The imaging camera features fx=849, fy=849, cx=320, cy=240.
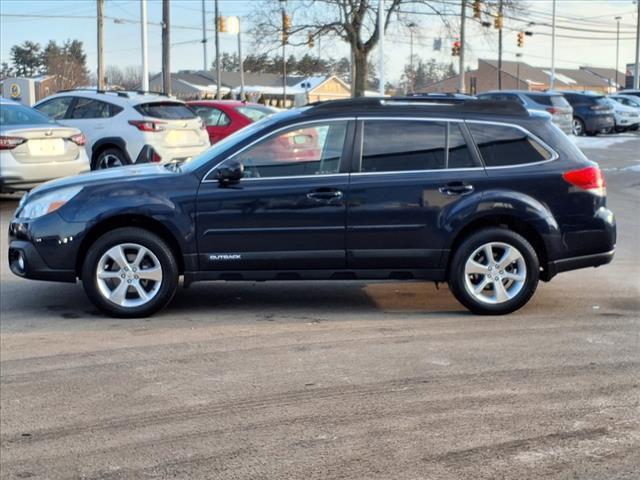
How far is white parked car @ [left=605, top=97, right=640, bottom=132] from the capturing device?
107 ft

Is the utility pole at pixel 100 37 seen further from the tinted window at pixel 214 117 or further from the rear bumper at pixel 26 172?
the rear bumper at pixel 26 172

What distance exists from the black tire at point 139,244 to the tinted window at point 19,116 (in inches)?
250

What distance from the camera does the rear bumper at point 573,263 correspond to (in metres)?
6.60

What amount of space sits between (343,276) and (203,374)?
1706 mm

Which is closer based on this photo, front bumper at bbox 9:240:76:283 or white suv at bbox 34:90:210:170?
front bumper at bbox 9:240:76:283

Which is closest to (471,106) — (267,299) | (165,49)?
(267,299)

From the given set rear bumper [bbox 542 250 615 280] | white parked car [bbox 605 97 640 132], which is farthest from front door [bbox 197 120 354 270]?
white parked car [bbox 605 97 640 132]

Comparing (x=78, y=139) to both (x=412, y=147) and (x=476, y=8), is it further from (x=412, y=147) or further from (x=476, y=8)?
(x=476, y=8)

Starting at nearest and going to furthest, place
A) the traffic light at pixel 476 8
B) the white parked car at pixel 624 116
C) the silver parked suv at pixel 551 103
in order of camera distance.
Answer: the silver parked suv at pixel 551 103, the white parked car at pixel 624 116, the traffic light at pixel 476 8

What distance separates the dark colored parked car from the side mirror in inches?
1001

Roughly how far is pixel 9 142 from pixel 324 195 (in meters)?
6.81

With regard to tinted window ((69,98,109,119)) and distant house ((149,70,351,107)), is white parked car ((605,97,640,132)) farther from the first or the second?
distant house ((149,70,351,107))

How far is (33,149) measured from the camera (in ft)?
39.0

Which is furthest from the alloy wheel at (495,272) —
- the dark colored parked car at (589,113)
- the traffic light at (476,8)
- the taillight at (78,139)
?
the traffic light at (476,8)
